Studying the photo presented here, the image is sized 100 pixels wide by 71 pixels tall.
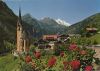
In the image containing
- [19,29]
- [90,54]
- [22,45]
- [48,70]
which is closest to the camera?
[48,70]

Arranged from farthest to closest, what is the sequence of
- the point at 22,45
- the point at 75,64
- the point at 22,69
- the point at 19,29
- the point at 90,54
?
the point at 19,29 → the point at 22,45 → the point at 90,54 → the point at 22,69 → the point at 75,64

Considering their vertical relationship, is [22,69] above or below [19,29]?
below

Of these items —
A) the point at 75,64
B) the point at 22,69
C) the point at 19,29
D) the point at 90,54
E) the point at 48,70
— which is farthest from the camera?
the point at 19,29

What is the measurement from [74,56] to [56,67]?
2.45 m

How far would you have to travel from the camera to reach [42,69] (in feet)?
69.9

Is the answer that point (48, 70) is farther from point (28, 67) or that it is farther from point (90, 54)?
point (90, 54)

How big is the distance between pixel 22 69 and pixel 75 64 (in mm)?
4437

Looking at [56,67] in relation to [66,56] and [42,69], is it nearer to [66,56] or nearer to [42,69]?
[42,69]

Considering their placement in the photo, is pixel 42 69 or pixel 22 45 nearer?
pixel 42 69

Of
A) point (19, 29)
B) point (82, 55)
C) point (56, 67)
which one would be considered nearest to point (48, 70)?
point (56, 67)

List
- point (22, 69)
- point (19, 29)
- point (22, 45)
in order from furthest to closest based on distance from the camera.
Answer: point (19, 29), point (22, 45), point (22, 69)

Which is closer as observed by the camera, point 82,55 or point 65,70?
point 65,70

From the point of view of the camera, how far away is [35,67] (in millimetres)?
21562

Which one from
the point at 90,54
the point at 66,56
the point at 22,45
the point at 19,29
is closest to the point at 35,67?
the point at 66,56
